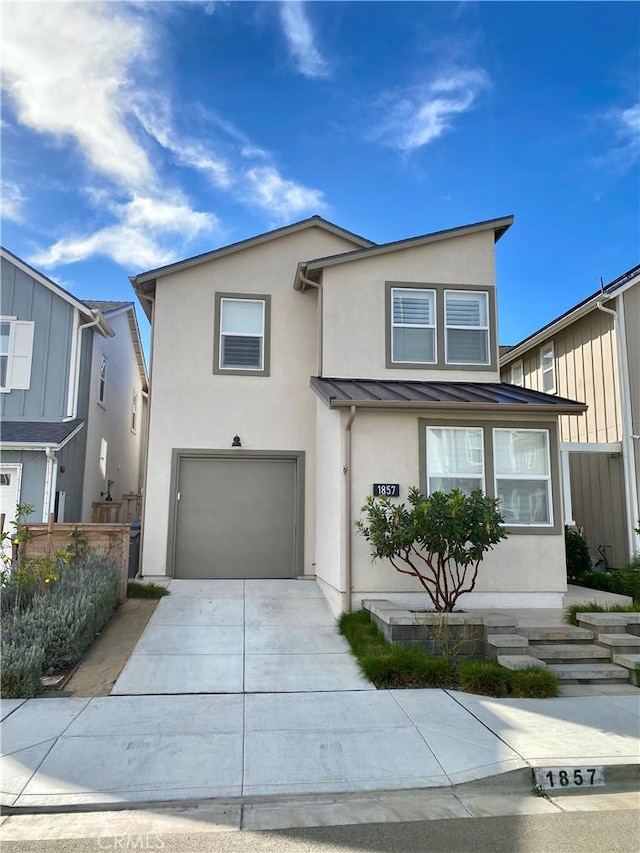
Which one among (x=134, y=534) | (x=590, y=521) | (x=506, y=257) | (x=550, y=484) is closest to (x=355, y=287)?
(x=506, y=257)

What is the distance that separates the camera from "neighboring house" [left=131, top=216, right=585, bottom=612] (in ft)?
35.1

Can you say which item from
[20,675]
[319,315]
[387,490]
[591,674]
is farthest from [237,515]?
[591,674]

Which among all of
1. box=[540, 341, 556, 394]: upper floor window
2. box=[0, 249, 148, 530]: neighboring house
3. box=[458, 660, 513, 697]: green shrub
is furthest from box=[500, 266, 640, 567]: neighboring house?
box=[0, 249, 148, 530]: neighboring house

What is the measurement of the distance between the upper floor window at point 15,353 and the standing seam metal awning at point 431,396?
20.2 feet

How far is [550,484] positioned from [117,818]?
24.8 feet

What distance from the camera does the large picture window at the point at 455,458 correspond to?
9305mm

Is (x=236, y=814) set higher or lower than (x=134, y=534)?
lower

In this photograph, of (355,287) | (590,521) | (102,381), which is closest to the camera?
(355,287)

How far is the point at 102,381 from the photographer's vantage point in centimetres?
1457

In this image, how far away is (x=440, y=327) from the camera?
11.0 metres

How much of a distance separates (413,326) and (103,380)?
793 centimetres

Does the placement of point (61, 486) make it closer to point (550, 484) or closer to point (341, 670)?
point (341, 670)

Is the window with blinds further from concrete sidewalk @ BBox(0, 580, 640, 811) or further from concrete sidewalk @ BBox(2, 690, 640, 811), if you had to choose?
concrete sidewalk @ BBox(2, 690, 640, 811)

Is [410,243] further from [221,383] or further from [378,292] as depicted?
[221,383]
